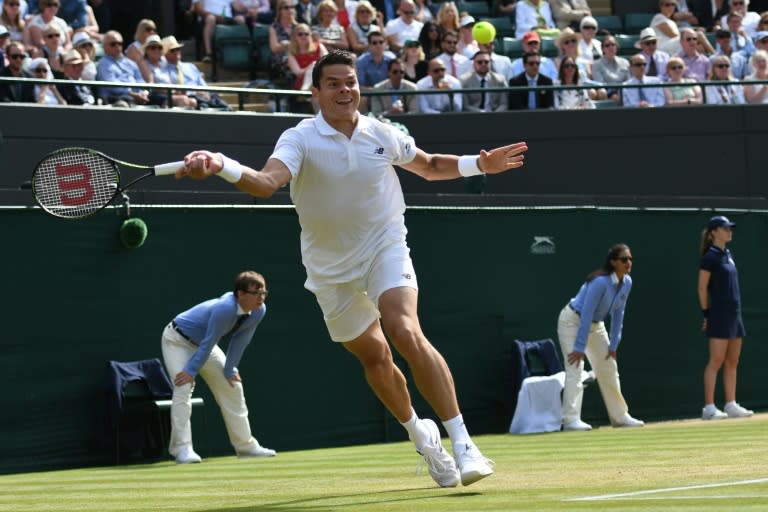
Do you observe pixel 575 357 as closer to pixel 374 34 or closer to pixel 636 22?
pixel 374 34

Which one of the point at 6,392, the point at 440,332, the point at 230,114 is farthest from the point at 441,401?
the point at 230,114

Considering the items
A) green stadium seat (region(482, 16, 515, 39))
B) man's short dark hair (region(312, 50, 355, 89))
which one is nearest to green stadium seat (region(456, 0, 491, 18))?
green stadium seat (region(482, 16, 515, 39))

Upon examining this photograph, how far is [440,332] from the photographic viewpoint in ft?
46.8

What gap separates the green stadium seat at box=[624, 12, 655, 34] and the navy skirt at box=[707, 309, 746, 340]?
23.9ft

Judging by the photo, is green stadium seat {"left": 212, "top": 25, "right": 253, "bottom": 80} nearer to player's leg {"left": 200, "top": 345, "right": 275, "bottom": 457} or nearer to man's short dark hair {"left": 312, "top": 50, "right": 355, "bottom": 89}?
player's leg {"left": 200, "top": 345, "right": 275, "bottom": 457}


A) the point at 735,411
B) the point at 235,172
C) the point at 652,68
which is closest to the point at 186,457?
the point at 235,172

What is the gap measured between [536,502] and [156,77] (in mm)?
11108

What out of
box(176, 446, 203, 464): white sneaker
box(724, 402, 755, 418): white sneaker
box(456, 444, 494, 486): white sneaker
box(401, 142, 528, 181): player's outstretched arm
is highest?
box(401, 142, 528, 181): player's outstretched arm

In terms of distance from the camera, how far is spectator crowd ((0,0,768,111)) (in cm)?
→ 1617

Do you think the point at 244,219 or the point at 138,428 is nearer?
the point at 138,428

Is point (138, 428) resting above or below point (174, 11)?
below

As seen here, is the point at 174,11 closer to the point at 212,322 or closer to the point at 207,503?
the point at 212,322

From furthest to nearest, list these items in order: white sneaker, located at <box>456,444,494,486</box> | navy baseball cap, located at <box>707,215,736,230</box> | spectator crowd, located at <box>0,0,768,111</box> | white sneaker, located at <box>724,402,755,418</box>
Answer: spectator crowd, located at <box>0,0,768,111</box>
white sneaker, located at <box>724,402,755,418</box>
navy baseball cap, located at <box>707,215,736,230</box>
white sneaker, located at <box>456,444,494,486</box>

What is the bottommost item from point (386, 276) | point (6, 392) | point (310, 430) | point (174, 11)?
point (310, 430)
